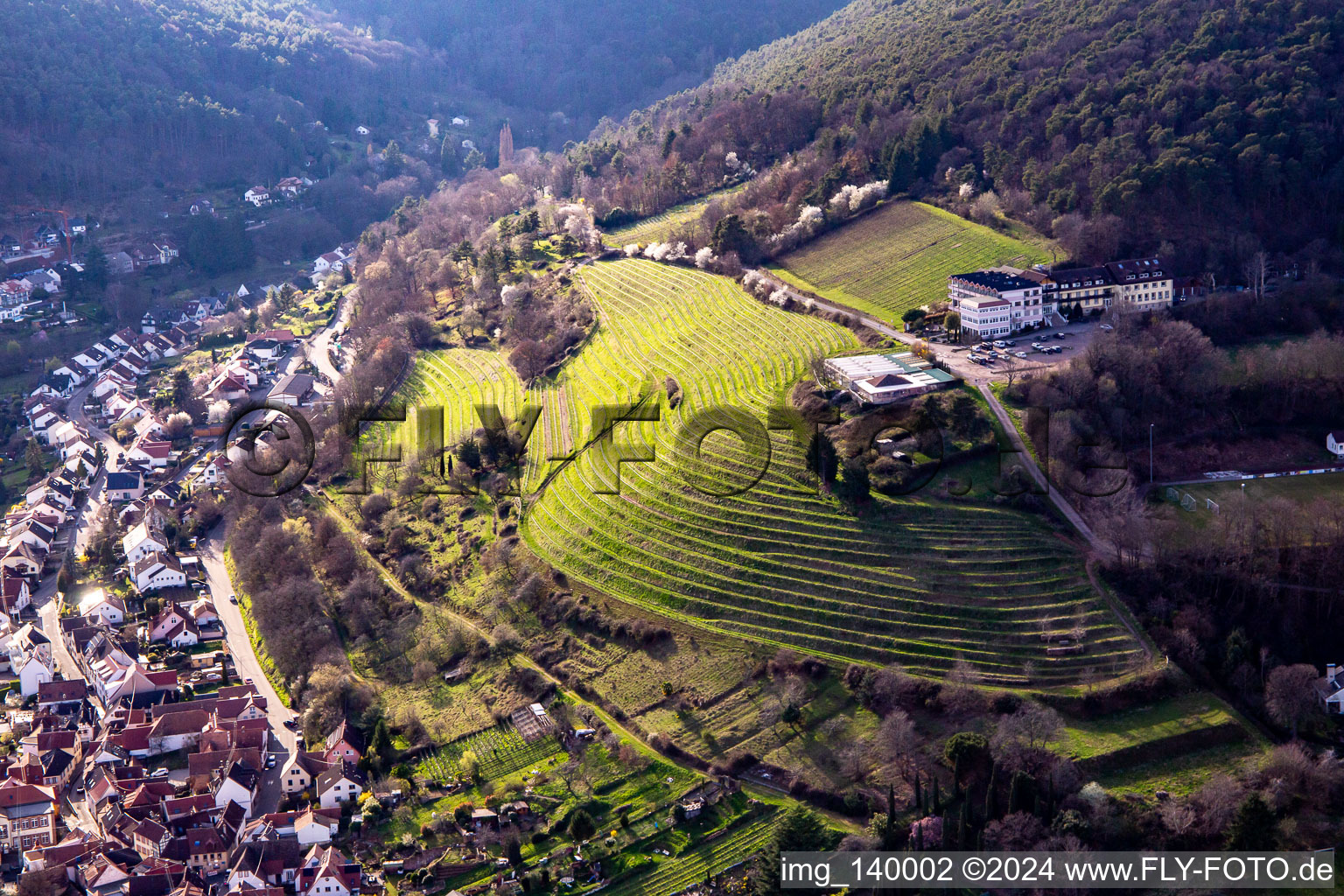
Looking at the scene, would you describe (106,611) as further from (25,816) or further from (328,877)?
(328,877)

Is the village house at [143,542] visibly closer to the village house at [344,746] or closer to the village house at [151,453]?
the village house at [151,453]

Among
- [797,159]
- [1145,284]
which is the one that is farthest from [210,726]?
[797,159]

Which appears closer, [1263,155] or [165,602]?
→ [165,602]

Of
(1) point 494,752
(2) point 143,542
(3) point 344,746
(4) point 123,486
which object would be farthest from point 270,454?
(1) point 494,752

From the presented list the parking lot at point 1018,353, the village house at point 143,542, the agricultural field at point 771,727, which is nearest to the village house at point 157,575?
the village house at point 143,542

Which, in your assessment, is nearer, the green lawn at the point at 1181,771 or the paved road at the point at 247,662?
the green lawn at the point at 1181,771

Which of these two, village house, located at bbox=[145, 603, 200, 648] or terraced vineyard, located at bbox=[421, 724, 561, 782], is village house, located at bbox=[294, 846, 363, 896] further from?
village house, located at bbox=[145, 603, 200, 648]

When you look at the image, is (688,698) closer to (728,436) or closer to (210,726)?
(728,436)
